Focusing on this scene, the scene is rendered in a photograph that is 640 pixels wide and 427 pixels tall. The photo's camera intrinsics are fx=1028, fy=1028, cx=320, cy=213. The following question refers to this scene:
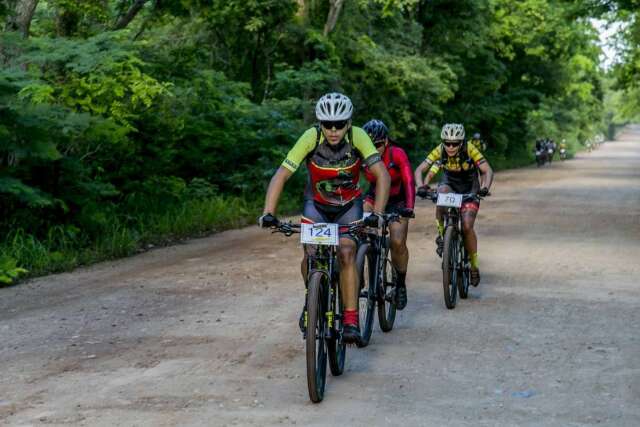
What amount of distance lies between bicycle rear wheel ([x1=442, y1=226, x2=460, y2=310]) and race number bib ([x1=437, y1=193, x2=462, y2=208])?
29 cm

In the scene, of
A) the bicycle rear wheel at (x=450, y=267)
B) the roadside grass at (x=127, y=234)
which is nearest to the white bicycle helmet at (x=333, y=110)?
the bicycle rear wheel at (x=450, y=267)

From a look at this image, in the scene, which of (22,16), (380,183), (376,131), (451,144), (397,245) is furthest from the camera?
(22,16)

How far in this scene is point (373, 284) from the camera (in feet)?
27.8

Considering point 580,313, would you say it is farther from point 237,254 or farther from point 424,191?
point 237,254

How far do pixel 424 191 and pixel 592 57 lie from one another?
5884cm

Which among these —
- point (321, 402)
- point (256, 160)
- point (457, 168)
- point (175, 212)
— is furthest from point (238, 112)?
point (321, 402)

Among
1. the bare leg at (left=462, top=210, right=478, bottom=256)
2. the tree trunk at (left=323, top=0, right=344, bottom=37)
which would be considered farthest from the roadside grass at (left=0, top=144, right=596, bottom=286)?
the tree trunk at (left=323, top=0, right=344, bottom=37)

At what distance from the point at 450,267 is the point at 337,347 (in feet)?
10.8

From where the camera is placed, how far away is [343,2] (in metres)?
26.9

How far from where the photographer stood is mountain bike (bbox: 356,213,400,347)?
813 cm

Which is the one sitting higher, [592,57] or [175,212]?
[592,57]

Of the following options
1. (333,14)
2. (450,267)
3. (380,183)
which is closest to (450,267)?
(450,267)

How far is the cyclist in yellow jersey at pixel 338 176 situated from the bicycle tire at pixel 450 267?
2.79 meters

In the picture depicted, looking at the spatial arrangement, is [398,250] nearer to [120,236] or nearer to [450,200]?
[450,200]
